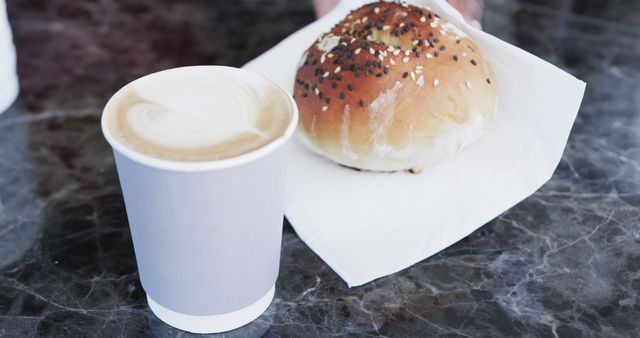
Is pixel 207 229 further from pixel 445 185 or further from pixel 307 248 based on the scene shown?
pixel 445 185

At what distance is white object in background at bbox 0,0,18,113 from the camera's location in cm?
154

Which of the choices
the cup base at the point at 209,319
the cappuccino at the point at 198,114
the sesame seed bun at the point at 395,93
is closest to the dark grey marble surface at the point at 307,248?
the cup base at the point at 209,319

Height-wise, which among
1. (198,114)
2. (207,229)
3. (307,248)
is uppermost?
(198,114)

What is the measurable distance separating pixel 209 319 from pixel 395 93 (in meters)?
0.50

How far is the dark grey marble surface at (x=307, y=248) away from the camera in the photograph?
1.13m

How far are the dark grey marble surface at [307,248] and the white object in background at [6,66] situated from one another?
36 millimetres

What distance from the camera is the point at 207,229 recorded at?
3.14 ft

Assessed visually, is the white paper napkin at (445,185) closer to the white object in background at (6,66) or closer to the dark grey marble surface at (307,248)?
the dark grey marble surface at (307,248)

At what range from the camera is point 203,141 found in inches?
36.7

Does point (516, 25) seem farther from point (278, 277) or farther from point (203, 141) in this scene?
point (203, 141)

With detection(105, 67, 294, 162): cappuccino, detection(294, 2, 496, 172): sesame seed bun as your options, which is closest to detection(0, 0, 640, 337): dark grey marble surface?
detection(294, 2, 496, 172): sesame seed bun

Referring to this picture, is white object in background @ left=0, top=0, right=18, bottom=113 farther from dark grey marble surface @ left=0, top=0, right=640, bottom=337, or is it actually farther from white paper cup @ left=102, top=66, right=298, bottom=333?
white paper cup @ left=102, top=66, right=298, bottom=333

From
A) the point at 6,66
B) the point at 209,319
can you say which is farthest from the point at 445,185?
the point at 6,66

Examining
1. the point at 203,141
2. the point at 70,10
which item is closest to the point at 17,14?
the point at 70,10
